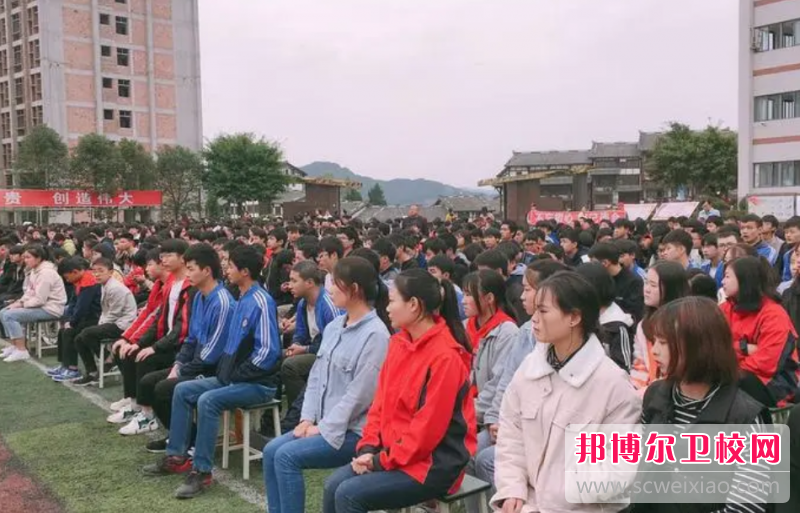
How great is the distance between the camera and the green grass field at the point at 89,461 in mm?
4449

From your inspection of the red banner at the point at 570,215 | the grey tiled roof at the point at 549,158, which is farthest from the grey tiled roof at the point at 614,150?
the red banner at the point at 570,215

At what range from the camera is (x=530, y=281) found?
4168mm

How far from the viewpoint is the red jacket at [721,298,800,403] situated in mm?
3824

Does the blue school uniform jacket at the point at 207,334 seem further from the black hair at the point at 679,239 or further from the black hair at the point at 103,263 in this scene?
the black hair at the point at 679,239

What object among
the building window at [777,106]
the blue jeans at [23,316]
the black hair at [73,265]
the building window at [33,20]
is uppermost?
the building window at [33,20]

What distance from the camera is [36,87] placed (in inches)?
1655

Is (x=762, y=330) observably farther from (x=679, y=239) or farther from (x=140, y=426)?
(x=140, y=426)

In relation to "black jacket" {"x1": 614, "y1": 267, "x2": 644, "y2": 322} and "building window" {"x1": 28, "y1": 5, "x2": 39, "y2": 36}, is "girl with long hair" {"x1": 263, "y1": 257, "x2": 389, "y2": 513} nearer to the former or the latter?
"black jacket" {"x1": 614, "y1": 267, "x2": 644, "y2": 322}

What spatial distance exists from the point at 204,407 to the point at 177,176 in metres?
36.2

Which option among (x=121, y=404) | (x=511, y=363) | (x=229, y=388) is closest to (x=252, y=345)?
(x=229, y=388)

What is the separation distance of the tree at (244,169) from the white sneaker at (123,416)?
3167 cm

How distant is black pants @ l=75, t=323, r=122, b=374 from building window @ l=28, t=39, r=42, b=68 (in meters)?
40.6

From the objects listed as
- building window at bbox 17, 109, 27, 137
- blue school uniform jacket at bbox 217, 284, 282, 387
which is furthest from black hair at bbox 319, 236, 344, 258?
building window at bbox 17, 109, 27, 137

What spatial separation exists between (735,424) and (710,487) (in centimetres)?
26
